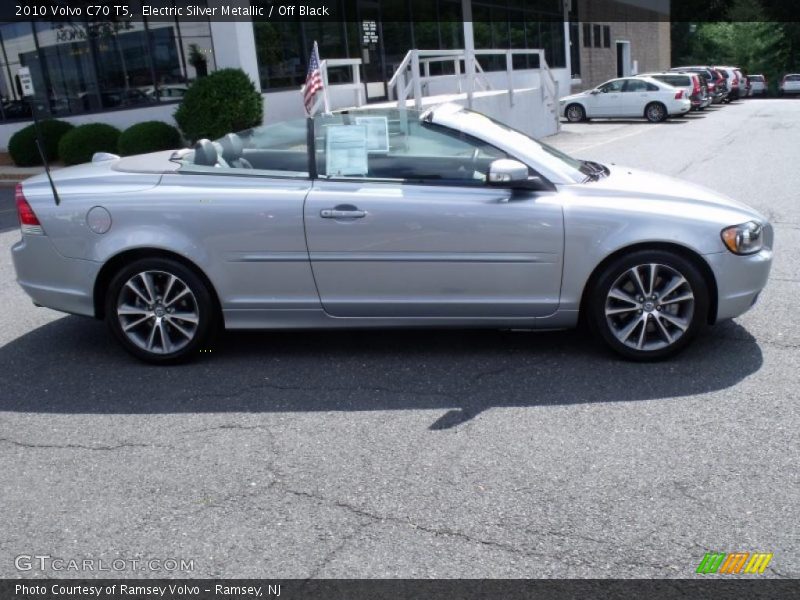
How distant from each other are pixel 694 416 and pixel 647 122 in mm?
26718

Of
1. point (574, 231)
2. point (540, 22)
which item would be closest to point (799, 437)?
point (574, 231)

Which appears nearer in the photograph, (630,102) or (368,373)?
(368,373)

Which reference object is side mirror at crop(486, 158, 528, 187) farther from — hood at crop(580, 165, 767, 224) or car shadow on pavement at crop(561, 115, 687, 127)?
car shadow on pavement at crop(561, 115, 687, 127)

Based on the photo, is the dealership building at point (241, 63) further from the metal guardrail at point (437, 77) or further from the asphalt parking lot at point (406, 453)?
the asphalt parking lot at point (406, 453)

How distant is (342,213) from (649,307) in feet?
6.19

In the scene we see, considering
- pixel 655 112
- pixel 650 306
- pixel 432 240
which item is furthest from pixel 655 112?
pixel 432 240

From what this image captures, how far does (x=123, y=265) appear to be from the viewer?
5.37m

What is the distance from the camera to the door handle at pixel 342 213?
200 inches

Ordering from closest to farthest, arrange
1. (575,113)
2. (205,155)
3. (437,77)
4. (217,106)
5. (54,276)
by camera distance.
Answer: (54,276) → (205,155) → (217,106) → (437,77) → (575,113)

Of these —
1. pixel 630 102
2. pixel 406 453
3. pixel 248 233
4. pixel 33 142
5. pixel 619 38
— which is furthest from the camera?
pixel 619 38

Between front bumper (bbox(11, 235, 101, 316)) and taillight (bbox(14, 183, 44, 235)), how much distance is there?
4 cm

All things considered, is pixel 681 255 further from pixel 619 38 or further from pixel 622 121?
pixel 619 38

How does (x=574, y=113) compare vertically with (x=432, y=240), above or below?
below

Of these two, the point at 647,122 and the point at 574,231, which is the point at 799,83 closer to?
the point at 647,122
